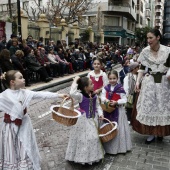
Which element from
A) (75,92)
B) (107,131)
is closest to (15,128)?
(75,92)

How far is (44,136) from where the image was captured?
532cm

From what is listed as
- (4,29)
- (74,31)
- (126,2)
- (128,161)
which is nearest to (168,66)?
(128,161)

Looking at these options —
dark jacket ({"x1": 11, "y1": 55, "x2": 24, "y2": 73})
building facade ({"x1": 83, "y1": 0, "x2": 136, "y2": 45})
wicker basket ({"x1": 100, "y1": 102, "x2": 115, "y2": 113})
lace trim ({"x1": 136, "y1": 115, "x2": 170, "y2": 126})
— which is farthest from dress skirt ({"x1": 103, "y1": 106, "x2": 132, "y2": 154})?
building facade ({"x1": 83, "y1": 0, "x2": 136, "y2": 45})

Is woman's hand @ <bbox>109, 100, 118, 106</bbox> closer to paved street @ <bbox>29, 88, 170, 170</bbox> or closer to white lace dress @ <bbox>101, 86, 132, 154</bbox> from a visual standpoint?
white lace dress @ <bbox>101, 86, 132, 154</bbox>

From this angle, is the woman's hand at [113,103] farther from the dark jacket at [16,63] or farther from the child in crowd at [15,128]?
the dark jacket at [16,63]

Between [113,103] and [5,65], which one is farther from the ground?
[5,65]

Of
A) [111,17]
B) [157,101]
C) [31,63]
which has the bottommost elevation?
[157,101]

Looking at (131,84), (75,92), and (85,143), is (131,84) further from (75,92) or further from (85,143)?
(85,143)

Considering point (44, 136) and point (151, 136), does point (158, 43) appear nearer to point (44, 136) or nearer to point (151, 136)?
point (151, 136)

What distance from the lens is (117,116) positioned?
4.59 meters

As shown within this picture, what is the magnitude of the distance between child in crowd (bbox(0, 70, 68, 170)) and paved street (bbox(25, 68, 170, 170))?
63 cm

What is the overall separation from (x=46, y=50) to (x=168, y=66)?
9783mm

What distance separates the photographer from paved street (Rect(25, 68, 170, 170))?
4020 millimetres

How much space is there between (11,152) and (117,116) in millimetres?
1941
